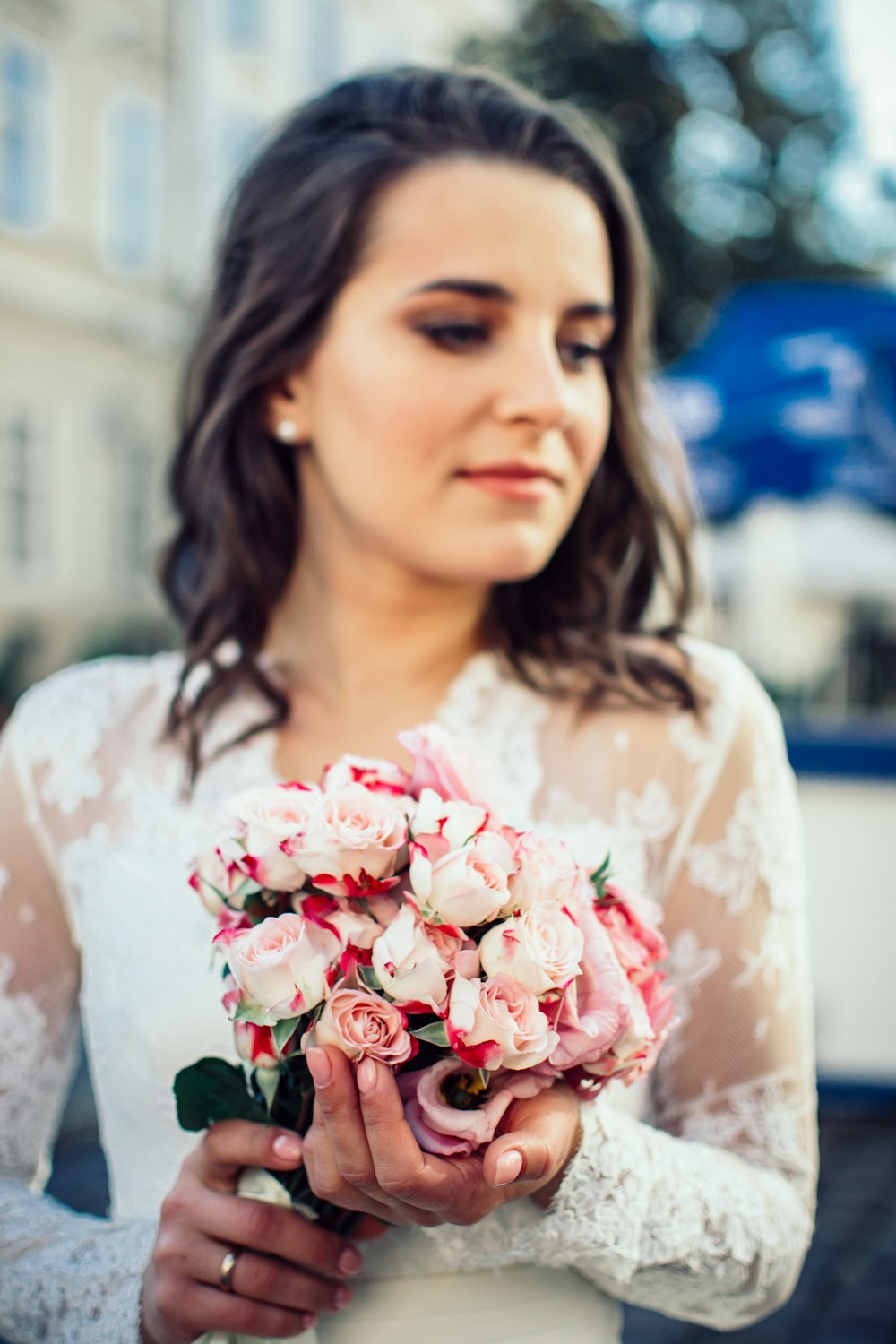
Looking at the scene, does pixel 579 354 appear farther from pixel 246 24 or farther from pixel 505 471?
pixel 246 24

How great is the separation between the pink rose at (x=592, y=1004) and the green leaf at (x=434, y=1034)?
0.12 m

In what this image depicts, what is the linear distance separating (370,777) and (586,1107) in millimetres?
459

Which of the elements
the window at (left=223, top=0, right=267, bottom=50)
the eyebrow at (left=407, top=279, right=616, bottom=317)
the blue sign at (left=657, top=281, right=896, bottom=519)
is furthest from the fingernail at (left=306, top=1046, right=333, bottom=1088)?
the window at (left=223, top=0, right=267, bottom=50)

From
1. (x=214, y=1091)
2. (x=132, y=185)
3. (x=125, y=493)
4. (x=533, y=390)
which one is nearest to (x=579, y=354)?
(x=533, y=390)

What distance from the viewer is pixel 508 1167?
1146 millimetres

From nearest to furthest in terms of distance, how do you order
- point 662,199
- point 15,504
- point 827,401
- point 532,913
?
point 532,913 < point 827,401 < point 15,504 < point 662,199

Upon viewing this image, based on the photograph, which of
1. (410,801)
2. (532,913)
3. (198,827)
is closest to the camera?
(532,913)

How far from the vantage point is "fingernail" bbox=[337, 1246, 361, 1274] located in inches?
55.7

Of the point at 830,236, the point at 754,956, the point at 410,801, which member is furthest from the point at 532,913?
the point at 830,236

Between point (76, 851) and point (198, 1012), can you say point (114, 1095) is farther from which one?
point (76, 851)

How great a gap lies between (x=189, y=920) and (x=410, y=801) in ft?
1.93

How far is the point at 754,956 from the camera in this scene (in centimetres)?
171

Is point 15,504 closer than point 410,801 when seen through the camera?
No

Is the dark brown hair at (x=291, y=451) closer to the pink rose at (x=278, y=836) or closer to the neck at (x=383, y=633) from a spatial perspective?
the neck at (x=383, y=633)
